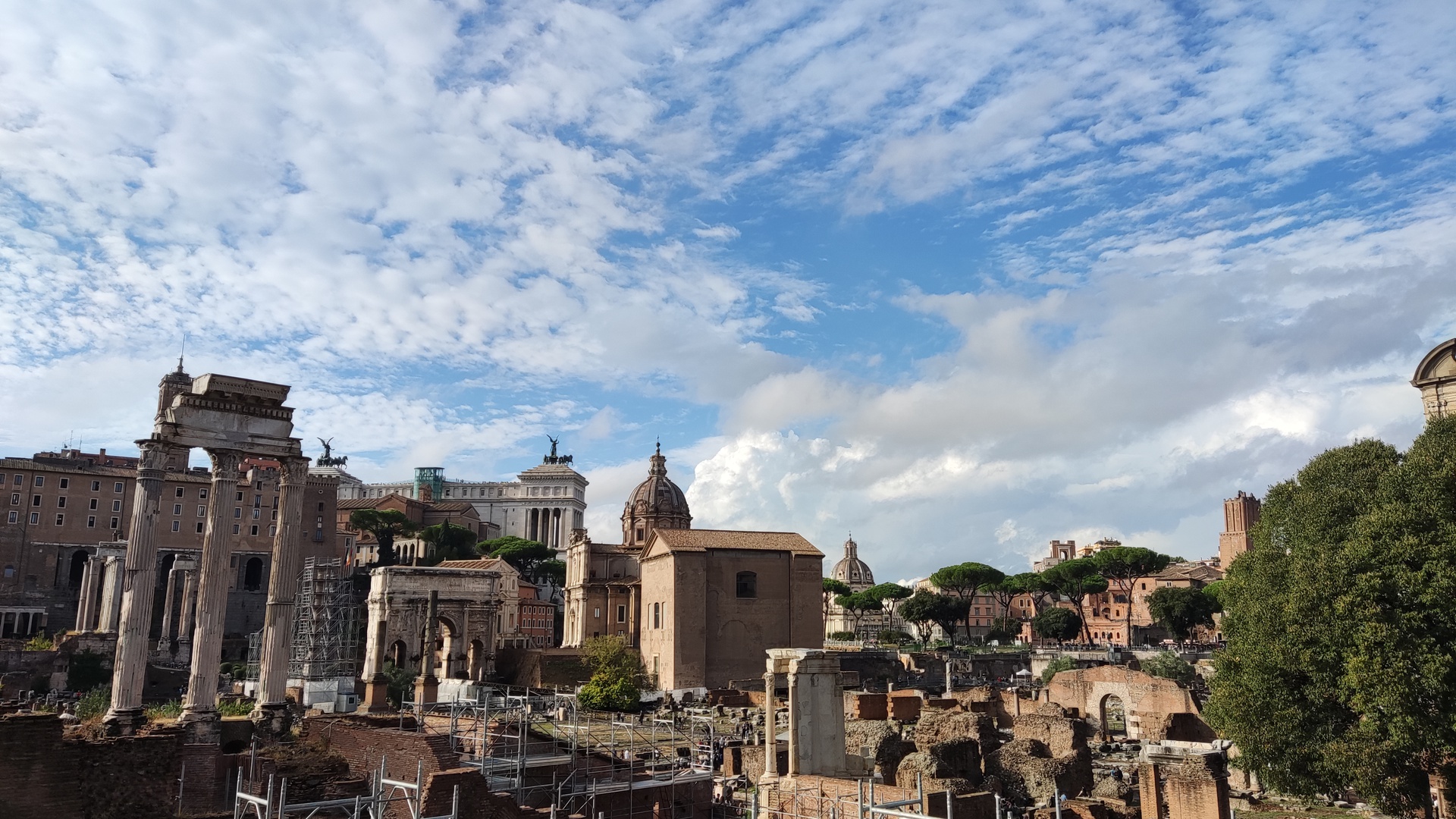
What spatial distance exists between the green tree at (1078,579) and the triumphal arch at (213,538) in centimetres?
6849

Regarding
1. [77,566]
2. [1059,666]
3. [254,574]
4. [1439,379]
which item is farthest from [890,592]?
[1439,379]

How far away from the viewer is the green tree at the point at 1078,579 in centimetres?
8012

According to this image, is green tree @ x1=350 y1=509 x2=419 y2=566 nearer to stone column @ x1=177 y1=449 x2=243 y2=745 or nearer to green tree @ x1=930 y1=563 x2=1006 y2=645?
green tree @ x1=930 y1=563 x2=1006 y2=645

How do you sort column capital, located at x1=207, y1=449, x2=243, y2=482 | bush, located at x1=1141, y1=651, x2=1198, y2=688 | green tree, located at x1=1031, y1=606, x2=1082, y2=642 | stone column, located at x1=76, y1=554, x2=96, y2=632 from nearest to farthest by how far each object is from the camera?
1. column capital, located at x1=207, y1=449, x2=243, y2=482
2. bush, located at x1=1141, y1=651, x2=1198, y2=688
3. stone column, located at x1=76, y1=554, x2=96, y2=632
4. green tree, located at x1=1031, y1=606, x2=1082, y2=642

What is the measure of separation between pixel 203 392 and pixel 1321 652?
21545mm

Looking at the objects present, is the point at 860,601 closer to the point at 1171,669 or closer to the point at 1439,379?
the point at 1171,669

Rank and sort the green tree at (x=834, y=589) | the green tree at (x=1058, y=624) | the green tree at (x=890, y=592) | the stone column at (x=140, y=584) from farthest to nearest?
the green tree at (x=834, y=589) → the green tree at (x=890, y=592) → the green tree at (x=1058, y=624) → the stone column at (x=140, y=584)

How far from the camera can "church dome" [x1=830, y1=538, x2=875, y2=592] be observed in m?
123

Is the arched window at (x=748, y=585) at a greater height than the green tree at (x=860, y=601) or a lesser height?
lesser

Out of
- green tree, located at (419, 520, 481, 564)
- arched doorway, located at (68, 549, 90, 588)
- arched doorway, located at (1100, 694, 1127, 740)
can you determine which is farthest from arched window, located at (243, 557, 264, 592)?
arched doorway, located at (1100, 694, 1127, 740)

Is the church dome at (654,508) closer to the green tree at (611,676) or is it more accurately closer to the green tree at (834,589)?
the green tree at (611,676)

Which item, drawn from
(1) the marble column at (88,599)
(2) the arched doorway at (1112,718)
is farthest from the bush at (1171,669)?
A: (1) the marble column at (88,599)

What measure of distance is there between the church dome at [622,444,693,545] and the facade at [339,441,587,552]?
5036cm

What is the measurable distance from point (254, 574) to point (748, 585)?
35168mm
